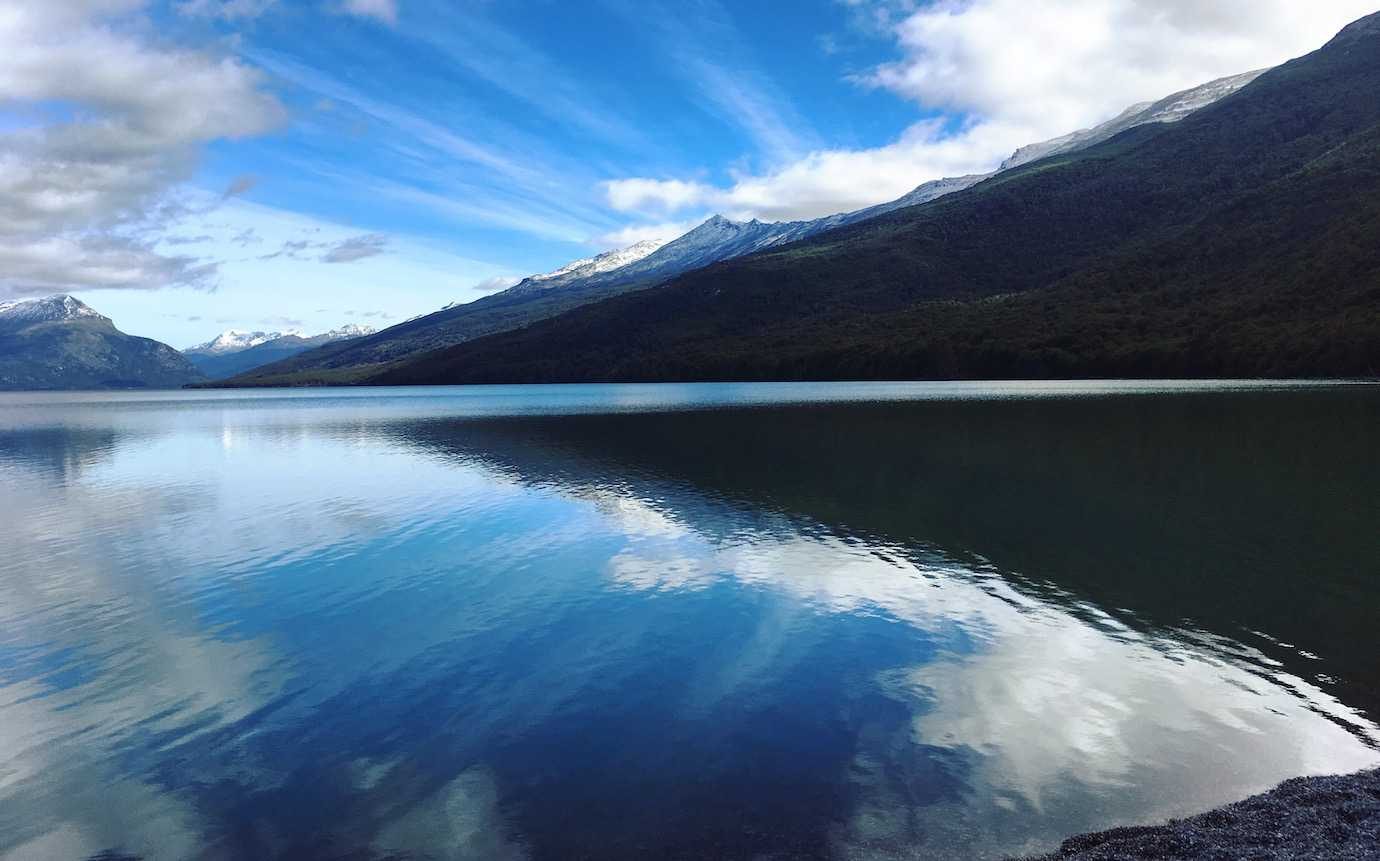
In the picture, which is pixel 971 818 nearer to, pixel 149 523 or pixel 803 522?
pixel 803 522

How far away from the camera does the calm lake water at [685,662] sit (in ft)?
48.4

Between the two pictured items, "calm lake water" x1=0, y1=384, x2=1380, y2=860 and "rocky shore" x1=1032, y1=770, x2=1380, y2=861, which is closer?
"rocky shore" x1=1032, y1=770, x2=1380, y2=861

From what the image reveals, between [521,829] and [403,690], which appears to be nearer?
[521,829]

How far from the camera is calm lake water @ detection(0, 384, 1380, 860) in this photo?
14742mm

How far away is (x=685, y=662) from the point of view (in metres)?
23.0

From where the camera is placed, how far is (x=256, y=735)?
61.0 feet

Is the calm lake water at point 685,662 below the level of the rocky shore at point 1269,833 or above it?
below

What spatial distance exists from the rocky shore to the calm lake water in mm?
765

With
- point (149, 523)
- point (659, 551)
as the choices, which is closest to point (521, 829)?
point (659, 551)

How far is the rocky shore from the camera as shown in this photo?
12.1 meters

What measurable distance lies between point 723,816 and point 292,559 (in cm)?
3007

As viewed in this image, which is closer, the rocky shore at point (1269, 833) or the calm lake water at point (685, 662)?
the rocky shore at point (1269, 833)

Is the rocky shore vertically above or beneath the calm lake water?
above

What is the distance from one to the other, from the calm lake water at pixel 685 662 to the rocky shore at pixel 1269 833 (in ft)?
2.51
